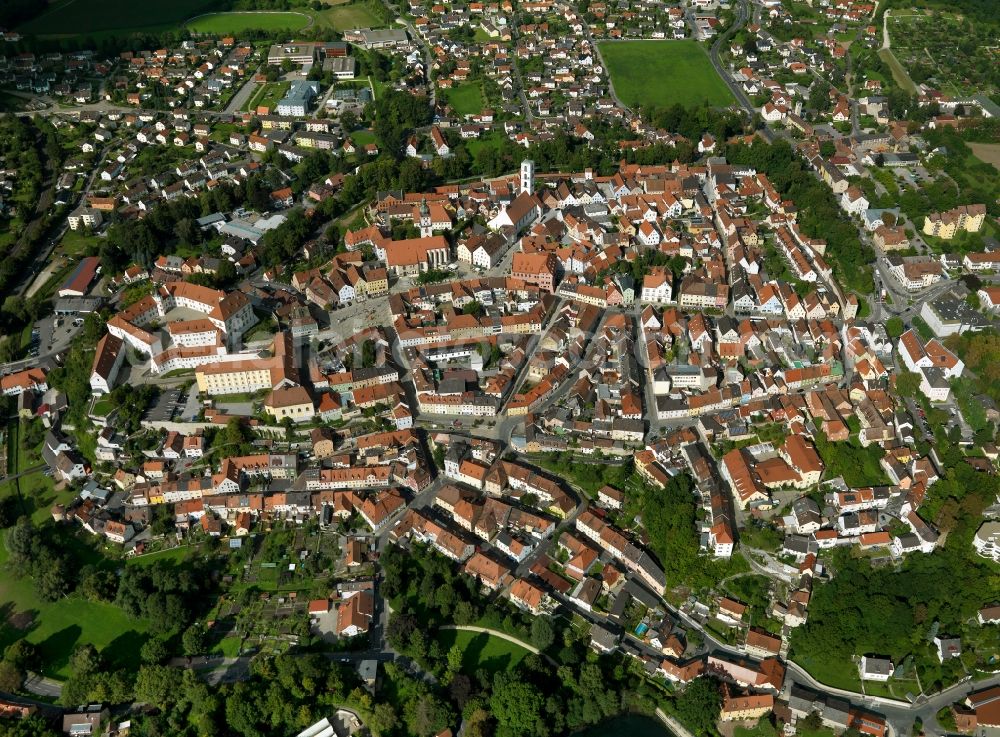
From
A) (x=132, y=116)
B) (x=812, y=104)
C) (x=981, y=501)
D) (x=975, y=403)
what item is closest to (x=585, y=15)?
(x=812, y=104)

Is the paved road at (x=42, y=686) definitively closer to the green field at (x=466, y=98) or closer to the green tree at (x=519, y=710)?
the green tree at (x=519, y=710)

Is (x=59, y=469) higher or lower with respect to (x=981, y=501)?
lower

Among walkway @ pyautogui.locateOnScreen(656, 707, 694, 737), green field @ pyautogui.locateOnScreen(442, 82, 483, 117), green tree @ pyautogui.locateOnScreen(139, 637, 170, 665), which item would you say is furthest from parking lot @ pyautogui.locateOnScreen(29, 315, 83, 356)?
walkway @ pyautogui.locateOnScreen(656, 707, 694, 737)

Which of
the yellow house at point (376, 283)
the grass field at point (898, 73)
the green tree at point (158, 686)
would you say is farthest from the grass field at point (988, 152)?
the green tree at point (158, 686)

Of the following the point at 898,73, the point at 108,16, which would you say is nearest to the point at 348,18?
the point at 108,16

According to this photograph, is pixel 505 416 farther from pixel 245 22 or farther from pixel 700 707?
pixel 245 22

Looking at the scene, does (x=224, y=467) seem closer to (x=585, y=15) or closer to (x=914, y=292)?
(x=914, y=292)
